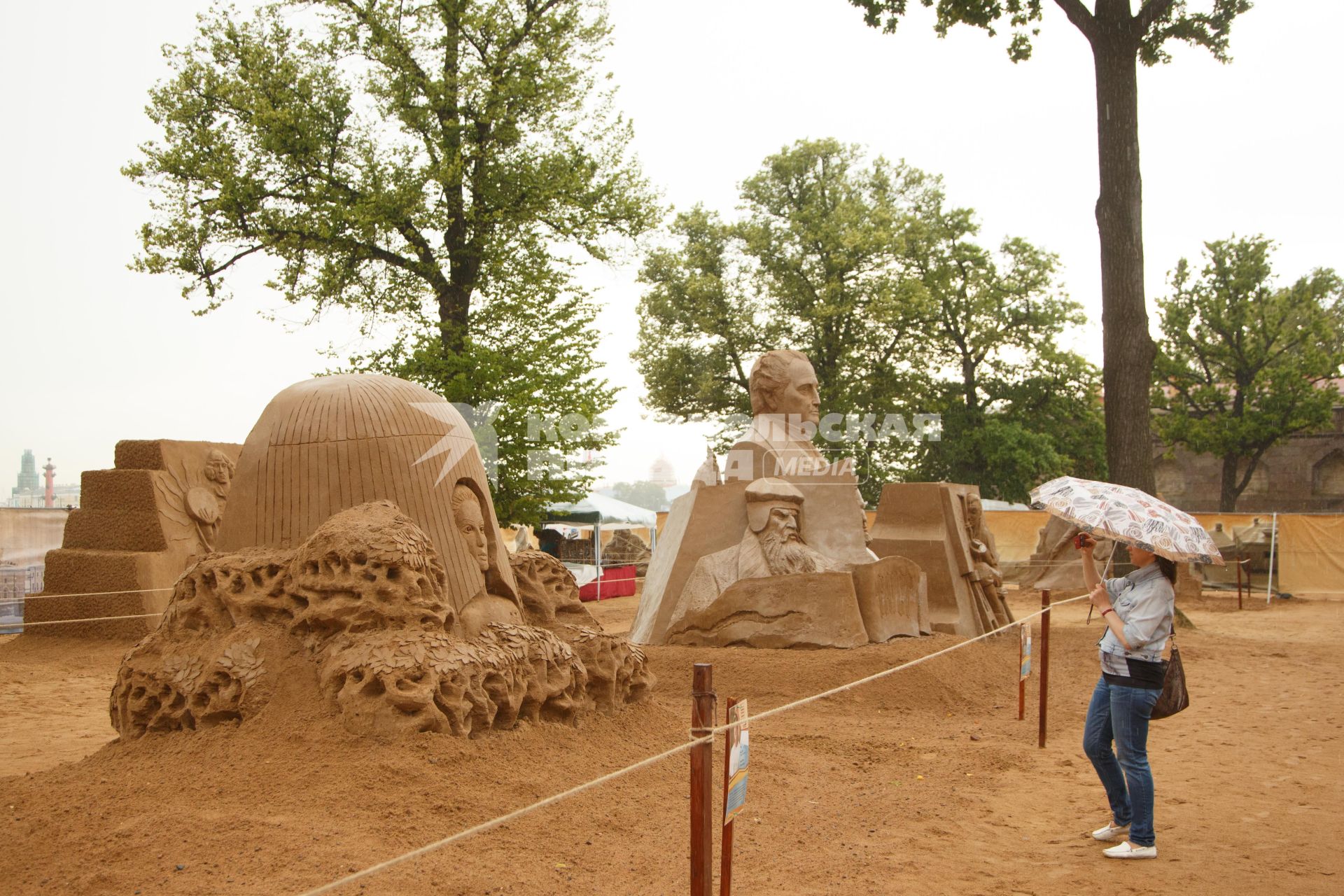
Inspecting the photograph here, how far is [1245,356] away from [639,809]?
29.0m

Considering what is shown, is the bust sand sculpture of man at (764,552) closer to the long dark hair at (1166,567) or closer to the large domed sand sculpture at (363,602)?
the large domed sand sculpture at (363,602)

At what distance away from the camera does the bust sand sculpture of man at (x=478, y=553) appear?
5641 millimetres

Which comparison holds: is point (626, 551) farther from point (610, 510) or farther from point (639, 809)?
point (639, 809)

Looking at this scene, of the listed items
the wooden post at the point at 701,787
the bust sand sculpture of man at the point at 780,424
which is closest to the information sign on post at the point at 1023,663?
the bust sand sculpture of man at the point at 780,424

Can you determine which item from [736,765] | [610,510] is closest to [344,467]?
[736,765]

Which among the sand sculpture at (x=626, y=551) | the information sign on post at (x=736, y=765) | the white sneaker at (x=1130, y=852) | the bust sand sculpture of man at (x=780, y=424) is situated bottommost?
the white sneaker at (x=1130, y=852)

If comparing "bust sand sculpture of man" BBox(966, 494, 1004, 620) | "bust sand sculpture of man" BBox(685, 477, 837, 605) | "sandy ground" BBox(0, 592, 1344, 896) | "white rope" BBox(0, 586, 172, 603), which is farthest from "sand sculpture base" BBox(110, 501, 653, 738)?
"bust sand sculpture of man" BBox(966, 494, 1004, 620)

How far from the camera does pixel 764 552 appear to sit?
31.6ft

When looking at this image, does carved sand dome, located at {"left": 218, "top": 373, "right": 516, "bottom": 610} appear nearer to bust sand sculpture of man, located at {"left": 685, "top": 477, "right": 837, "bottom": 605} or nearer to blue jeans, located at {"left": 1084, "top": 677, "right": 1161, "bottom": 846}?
blue jeans, located at {"left": 1084, "top": 677, "right": 1161, "bottom": 846}

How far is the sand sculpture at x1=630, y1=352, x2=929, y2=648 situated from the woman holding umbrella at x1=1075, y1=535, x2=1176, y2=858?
442 cm

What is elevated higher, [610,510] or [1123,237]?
[1123,237]

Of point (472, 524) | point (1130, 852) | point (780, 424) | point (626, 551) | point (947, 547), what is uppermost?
point (780, 424)

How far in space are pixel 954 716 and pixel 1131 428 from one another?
7781 millimetres

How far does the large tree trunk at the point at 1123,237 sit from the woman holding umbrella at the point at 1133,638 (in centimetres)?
1000
